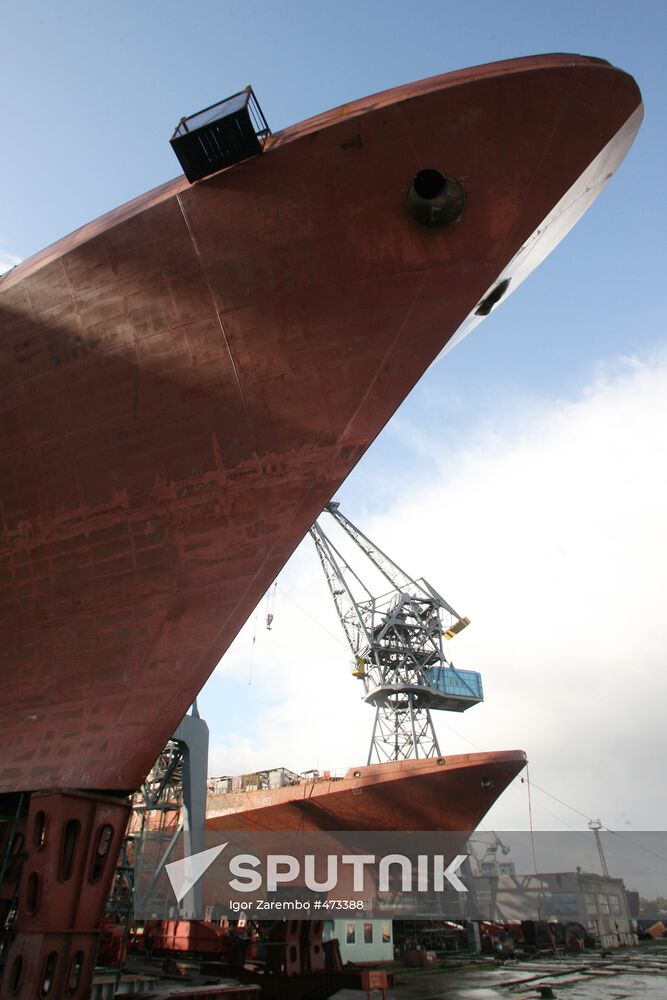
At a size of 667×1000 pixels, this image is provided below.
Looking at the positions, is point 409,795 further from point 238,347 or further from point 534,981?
point 238,347

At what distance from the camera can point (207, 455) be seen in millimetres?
7191

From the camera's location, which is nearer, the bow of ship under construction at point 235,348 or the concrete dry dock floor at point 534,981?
the bow of ship under construction at point 235,348

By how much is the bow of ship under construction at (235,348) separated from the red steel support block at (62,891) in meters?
0.67

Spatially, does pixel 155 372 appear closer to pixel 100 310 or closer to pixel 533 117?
pixel 100 310

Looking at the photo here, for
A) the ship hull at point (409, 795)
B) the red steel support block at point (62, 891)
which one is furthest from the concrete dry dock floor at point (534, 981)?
the red steel support block at point (62, 891)

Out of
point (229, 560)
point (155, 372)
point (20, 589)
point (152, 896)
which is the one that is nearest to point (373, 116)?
point (155, 372)

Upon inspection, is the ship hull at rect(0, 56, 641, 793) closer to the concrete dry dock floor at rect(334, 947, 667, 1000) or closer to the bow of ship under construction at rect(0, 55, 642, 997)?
the bow of ship under construction at rect(0, 55, 642, 997)

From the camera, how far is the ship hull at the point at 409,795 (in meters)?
20.8

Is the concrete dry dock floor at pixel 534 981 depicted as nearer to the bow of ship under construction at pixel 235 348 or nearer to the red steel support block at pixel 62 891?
the red steel support block at pixel 62 891

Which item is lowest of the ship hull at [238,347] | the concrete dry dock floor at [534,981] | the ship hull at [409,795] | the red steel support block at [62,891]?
the concrete dry dock floor at [534,981]

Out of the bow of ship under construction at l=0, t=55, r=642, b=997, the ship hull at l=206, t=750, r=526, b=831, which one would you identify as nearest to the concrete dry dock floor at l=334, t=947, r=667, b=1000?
the ship hull at l=206, t=750, r=526, b=831

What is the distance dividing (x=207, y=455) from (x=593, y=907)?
44.7 meters

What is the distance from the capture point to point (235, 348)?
7246 millimetres

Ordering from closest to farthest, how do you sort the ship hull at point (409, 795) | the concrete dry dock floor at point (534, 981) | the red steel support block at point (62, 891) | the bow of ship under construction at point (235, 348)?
the red steel support block at point (62, 891)
the bow of ship under construction at point (235, 348)
the concrete dry dock floor at point (534, 981)
the ship hull at point (409, 795)
